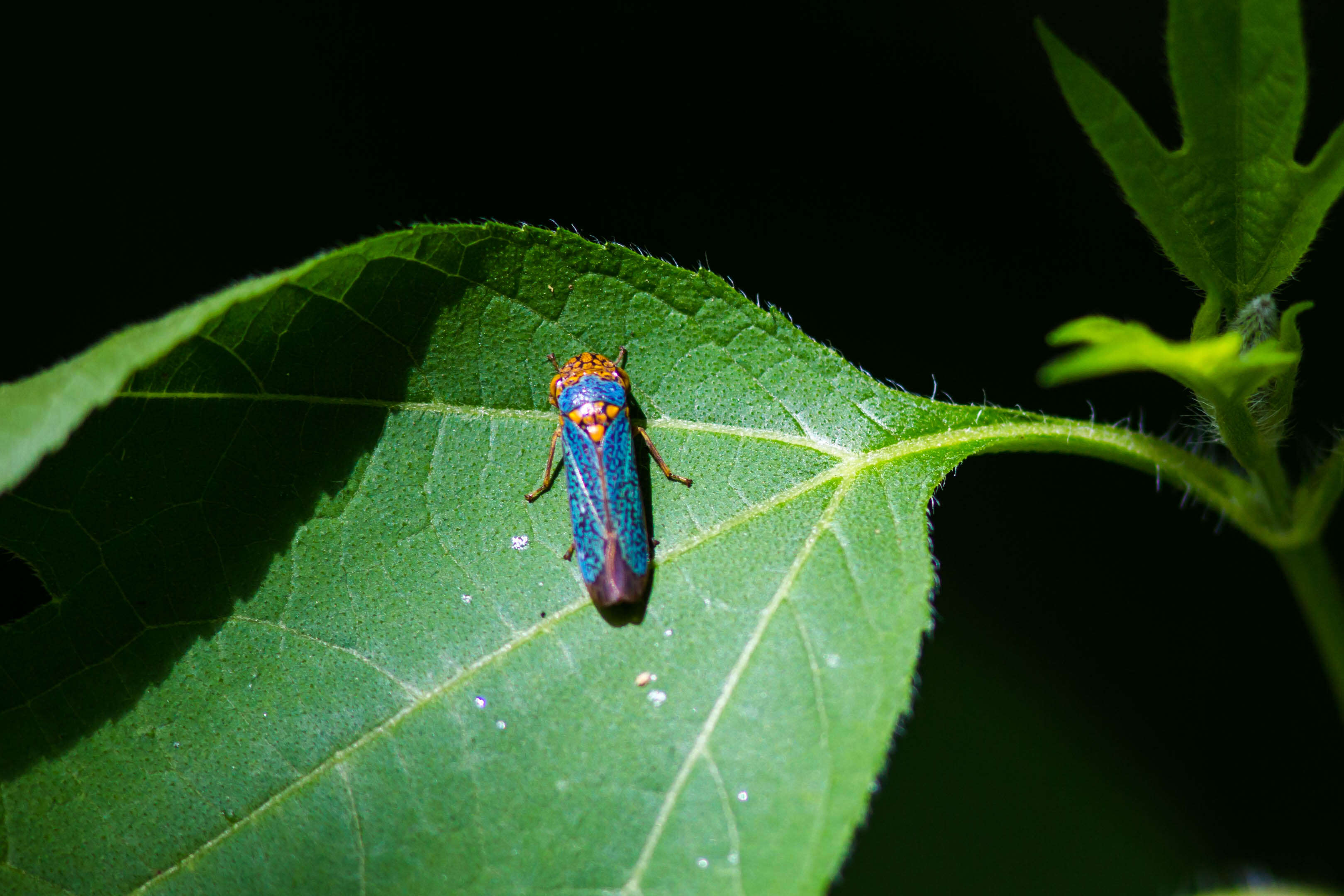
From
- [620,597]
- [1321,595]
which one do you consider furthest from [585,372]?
[1321,595]

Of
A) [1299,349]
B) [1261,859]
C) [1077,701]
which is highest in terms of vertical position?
[1299,349]

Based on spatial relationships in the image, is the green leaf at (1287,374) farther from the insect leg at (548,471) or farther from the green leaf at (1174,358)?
the insect leg at (548,471)

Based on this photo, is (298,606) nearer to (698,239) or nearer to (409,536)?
(409,536)

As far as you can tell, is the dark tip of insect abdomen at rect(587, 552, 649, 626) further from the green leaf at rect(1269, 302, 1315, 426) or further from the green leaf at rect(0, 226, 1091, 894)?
the green leaf at rect(1269, 302, 1315, 426)

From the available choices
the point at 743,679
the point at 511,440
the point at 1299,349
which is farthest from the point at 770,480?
the point at 1299,349

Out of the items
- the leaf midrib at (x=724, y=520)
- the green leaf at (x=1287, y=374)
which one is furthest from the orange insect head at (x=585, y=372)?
the green leaf at (x=1287, y=374)

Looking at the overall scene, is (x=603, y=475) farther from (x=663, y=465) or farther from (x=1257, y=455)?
(x=1257, y=455)
